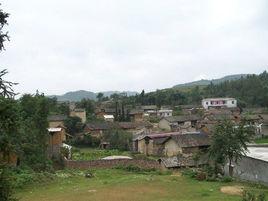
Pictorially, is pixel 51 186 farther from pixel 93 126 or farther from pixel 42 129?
pixel 93 126

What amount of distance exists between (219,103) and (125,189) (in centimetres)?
10209

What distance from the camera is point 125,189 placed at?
31094 millimetres

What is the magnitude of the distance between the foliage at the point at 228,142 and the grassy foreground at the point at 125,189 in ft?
10.9

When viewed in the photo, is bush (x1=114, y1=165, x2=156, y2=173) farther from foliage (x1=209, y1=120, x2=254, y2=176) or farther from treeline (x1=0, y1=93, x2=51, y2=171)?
treeline (x1=0, y1=93, x2=51, y2=171)

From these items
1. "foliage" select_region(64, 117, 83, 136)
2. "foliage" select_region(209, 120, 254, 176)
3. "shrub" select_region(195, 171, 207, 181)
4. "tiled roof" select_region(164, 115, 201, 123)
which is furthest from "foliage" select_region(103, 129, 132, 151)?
"shrub" select_region(195, 171, 207, 181)

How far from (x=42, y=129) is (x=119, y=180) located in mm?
9261

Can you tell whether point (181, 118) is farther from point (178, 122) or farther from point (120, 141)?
point (120, 141)

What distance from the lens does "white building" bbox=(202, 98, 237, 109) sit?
126750 mm

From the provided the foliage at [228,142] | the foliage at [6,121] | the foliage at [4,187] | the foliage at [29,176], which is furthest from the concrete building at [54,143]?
the foliage at [4,187]

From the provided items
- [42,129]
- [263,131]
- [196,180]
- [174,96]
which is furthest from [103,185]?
[174,96]

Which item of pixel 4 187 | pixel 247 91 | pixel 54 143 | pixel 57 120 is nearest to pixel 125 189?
pixel 54 143

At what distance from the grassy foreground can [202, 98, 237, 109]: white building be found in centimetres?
9147

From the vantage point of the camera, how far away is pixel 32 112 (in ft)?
137

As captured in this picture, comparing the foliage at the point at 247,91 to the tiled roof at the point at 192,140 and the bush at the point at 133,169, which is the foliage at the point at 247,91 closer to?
the tiled roof at the point at 192,140
